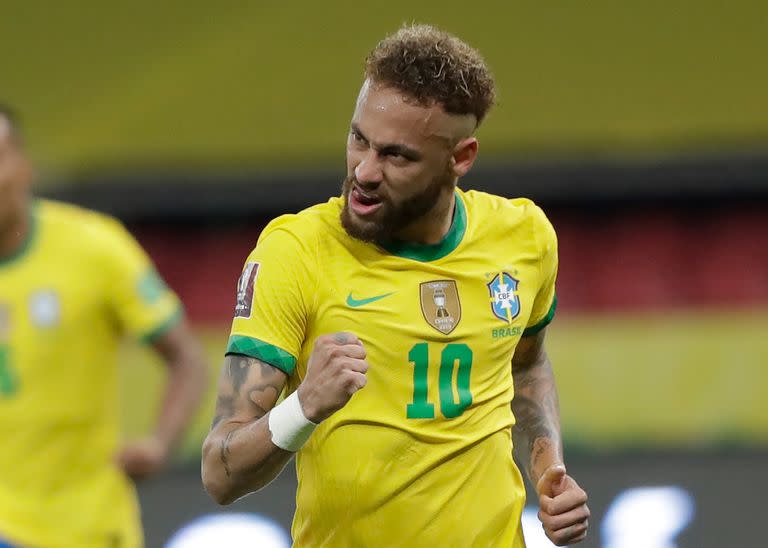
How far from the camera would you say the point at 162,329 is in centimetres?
527

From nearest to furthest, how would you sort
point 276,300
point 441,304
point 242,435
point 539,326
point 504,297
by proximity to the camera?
point 242,435, point 276,300, point 441,304, point 504,297, point 539,326

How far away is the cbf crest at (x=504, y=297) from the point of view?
3621mm

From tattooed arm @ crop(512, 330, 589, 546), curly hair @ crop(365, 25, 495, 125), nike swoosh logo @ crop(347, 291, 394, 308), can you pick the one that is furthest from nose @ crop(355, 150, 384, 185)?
tattooed arm @ crop(512, 330, 589, 546)

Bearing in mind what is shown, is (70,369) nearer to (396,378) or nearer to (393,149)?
(396,378)

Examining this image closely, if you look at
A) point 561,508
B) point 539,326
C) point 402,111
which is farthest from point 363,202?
point 561,508

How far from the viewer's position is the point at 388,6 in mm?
12258

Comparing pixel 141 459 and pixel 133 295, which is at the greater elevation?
pixel 133 295

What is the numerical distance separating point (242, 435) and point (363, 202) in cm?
60

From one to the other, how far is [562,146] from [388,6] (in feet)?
5.99

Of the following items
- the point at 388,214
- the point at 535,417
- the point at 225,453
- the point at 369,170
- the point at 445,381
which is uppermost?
the point at 369,170

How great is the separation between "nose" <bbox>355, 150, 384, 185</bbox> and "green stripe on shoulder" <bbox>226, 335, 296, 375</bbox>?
0.42 metres

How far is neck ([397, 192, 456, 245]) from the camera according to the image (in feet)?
11.7

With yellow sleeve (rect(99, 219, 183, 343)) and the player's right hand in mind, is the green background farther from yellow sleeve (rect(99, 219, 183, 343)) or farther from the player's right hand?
the player's right hand

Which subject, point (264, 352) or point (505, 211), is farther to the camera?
point (505, 211)
